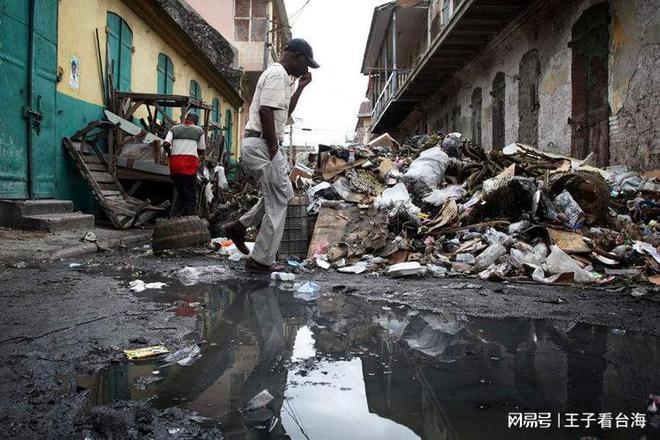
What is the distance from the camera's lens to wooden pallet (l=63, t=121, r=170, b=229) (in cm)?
668

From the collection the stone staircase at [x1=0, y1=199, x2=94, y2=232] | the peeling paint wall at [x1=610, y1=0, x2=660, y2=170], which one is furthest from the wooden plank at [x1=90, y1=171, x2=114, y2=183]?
the peeling paint wall at [x1=610, y1=0, x2=660, y2=170]

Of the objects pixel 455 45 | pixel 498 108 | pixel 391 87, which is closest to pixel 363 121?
pixel 391 87

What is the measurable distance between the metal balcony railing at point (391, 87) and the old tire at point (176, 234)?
12750 millimetres

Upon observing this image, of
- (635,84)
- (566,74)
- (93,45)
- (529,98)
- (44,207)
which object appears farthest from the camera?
(529,98)

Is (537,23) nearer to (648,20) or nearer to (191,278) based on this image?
(648,20)

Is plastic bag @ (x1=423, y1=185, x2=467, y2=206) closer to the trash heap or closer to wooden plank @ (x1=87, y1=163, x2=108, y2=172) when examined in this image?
the trash heap

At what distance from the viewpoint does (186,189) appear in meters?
6.65

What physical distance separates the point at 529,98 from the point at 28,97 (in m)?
9.08

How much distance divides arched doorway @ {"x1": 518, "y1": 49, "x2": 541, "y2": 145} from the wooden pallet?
24.2ft

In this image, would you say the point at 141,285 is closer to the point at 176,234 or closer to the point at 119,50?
the point at 176,234

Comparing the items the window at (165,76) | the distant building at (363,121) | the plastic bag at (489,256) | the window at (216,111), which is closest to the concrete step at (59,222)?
the plastic bag at (489,256)

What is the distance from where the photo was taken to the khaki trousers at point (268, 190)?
3.72 m

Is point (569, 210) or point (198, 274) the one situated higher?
point (569, 210)

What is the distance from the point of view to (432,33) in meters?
17.0
